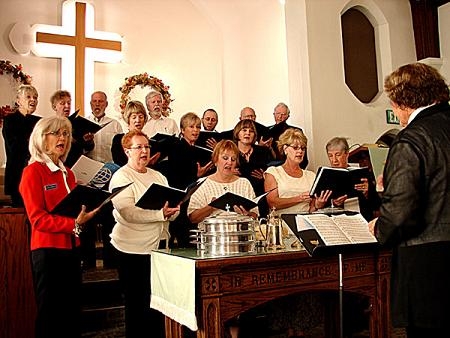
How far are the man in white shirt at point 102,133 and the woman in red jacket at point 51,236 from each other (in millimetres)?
1768

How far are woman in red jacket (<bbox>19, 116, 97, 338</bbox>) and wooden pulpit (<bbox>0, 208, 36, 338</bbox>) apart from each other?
2.06 feet

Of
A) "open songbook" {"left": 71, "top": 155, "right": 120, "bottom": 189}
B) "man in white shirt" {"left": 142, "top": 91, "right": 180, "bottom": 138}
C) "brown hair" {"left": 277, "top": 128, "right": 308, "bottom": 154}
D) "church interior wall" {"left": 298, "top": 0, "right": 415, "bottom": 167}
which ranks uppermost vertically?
"church interior wall" {"left": 298, "top": 0, "right": 415, "bottom": 167}

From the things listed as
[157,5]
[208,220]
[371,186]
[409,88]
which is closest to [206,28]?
[157,5]

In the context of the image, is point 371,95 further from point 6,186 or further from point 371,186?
point 6,186

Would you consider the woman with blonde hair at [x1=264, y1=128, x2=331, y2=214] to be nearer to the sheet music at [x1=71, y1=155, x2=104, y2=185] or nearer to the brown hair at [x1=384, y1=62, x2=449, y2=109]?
the sheet music at [x1=71, y1=155, x2=104, y2=185]

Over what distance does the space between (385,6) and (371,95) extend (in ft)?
3.59

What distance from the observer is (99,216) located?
4055mm

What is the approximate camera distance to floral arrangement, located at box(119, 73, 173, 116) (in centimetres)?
667

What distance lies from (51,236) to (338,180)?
182cm

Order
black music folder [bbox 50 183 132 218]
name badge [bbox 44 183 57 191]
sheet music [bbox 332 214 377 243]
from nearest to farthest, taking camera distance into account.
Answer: sheet music [bbox 332 214 377 243]
black music folder [bbox 50 183 132 218]
name badge [bbox 44 183 57 191]

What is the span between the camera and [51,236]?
8.91ft

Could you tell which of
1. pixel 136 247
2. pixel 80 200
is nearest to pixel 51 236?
pixel 80 200

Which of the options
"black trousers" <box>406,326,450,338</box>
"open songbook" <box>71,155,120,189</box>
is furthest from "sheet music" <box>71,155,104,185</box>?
"black trousers" <box>406,326,450,338</box>

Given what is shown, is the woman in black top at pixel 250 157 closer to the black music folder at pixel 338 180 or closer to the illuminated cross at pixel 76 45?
the black music folder at pixel 338 180
